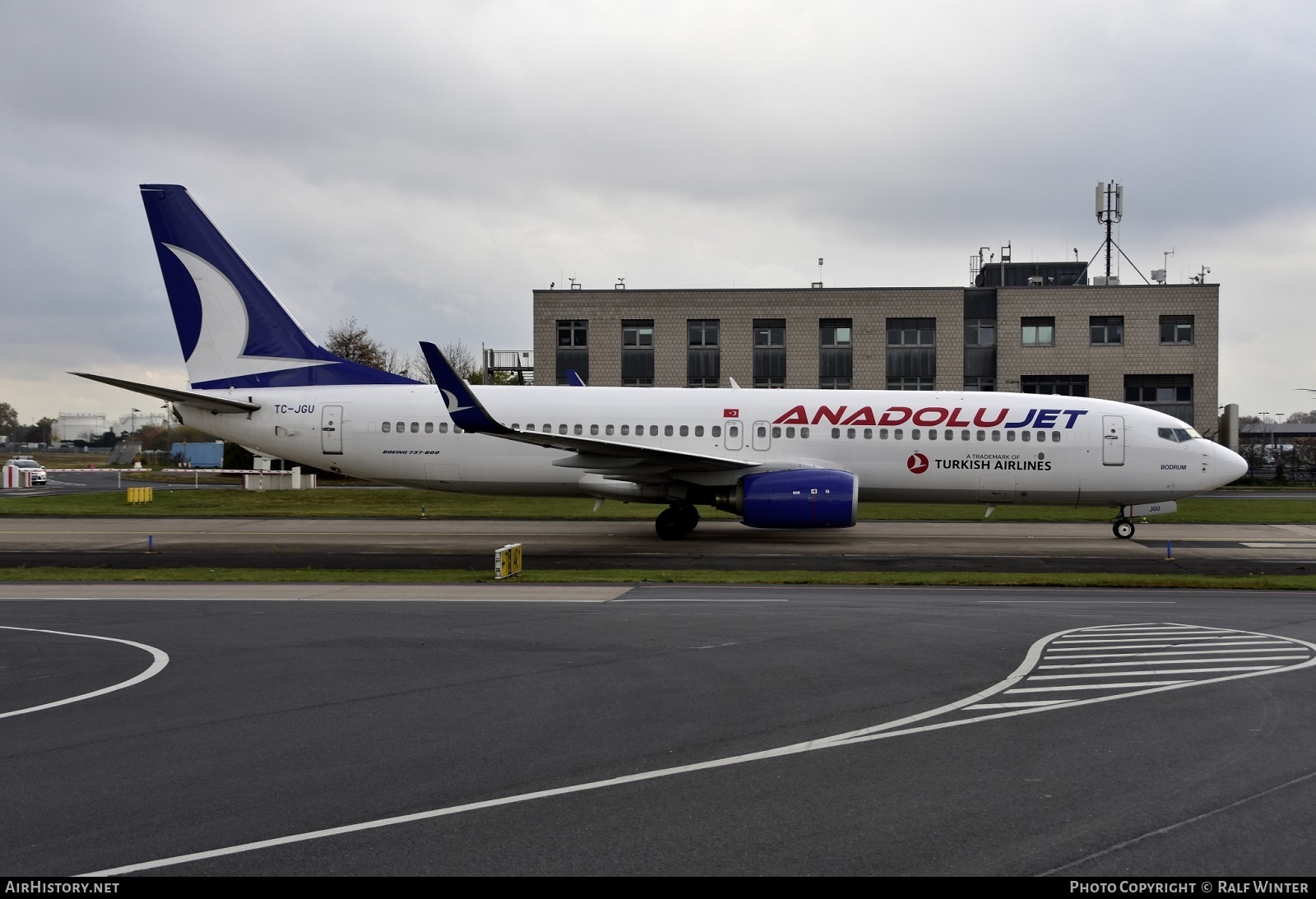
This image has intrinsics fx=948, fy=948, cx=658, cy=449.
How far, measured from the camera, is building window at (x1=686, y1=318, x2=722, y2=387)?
51.7 m

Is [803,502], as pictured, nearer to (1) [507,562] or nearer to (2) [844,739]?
(1) [507,562]

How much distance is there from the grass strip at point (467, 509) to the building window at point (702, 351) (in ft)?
55.6

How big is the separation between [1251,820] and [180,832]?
21.0ft

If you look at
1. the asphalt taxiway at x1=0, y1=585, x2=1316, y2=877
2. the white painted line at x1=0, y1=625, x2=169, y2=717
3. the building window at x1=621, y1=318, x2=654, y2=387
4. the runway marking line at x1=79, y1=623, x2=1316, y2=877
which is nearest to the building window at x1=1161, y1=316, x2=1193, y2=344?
the building window at x1=621, y1=318, x2=654, y2=387

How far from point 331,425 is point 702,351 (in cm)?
2973

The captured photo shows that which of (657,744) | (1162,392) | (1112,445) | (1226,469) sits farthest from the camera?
(1162,392)

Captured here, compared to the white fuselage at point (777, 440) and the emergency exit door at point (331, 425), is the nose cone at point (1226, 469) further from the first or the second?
the emergency exit door at point (331, 425)

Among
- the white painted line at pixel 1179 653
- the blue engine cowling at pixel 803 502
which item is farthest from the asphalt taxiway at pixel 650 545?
the white painted line at pixel 1179 653

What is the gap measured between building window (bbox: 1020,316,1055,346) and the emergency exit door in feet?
127

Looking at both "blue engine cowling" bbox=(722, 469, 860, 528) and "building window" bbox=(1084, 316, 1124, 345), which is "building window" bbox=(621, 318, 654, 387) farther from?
"blue engine cowling" bbox=(722, 469, 860, 528)

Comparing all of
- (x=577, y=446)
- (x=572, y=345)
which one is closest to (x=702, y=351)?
(x=572, y=345)

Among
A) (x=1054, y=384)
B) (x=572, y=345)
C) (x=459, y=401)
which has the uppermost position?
(x=572, y=345)

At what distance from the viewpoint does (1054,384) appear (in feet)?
167
